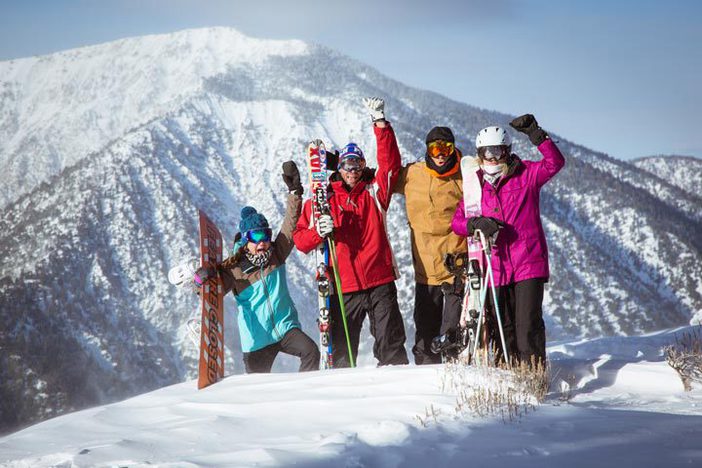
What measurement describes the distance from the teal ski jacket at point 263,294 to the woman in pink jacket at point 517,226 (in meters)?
2.06

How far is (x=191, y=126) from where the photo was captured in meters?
163

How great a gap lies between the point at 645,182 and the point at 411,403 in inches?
6390

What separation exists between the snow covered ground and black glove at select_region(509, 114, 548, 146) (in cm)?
197

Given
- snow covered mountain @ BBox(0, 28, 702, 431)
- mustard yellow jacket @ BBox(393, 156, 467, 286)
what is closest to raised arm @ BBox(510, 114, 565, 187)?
mustard yellow jacket @ BBox(393, 156, 467, 286)

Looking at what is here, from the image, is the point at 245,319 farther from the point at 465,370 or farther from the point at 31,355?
the point at 31,355

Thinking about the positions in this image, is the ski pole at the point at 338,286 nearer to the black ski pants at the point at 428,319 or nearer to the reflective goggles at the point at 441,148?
the black ski pants at the point at 428,319

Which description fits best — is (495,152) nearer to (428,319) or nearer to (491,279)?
(491,279)

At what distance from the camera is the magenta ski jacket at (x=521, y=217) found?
19.2 ft

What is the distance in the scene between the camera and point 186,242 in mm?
123000

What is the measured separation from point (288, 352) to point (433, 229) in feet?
6.22

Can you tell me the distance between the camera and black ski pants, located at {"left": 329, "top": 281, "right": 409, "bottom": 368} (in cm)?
679

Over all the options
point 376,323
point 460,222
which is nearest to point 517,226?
point 460,222

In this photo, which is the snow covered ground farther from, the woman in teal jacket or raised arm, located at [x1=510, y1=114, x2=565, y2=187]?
raised arm, located at [x1=510, y1=114, x2=565, y2=187]

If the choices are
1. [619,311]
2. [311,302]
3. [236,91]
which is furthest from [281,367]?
[236,91]
